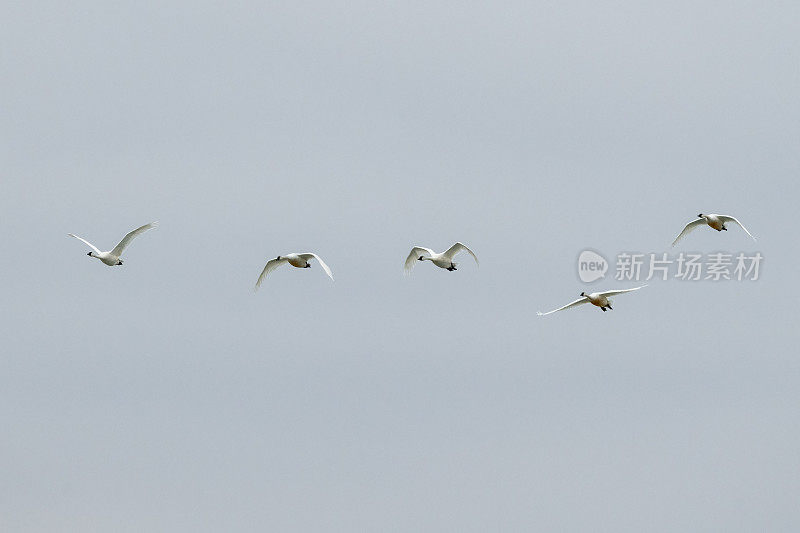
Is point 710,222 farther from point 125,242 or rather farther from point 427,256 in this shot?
point 125,242

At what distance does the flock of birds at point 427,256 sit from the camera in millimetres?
84000

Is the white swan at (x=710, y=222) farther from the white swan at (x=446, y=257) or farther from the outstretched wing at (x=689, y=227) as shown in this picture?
the white swan at (x=446, y=257)

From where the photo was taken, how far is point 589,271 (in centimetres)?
8906

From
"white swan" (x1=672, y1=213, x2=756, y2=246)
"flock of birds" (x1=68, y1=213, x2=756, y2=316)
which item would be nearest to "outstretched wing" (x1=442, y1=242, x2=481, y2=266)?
"flock of birds" (x1=68, y1=213, x2=756, y2=316)

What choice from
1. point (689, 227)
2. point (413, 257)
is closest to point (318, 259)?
point (413, 257)

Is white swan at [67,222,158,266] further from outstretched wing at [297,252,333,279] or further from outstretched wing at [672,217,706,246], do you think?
outstretched wing at [672,217,706,246]

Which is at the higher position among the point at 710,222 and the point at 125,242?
the point at 710,222

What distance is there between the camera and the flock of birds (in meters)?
84.0

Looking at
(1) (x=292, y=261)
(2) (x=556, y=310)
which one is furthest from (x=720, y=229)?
(1) (x=292, y=261)

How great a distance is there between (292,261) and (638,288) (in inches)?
987

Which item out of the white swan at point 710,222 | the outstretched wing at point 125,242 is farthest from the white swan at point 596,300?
the outstretched wing at point 125,242

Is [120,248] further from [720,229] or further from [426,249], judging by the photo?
[720,229]

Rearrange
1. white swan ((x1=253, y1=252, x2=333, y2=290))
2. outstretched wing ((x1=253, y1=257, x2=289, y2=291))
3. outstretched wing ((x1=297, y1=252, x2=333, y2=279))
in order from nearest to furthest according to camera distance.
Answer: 1. outstretched wing ((x1=297, y1=252, x2=333, y2=279))
2. white swan ((x1=253, y1=252, x2=333, y2=290))
3. outstretched wing ((x1=253, y1=257, x2=289, y2=291))

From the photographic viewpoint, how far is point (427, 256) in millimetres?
91938
